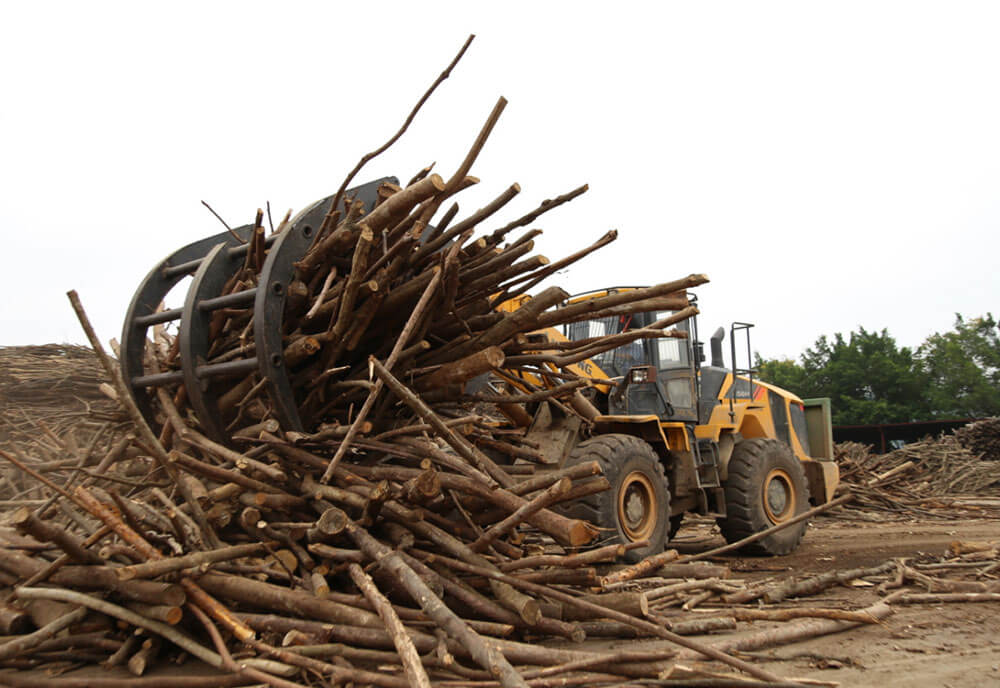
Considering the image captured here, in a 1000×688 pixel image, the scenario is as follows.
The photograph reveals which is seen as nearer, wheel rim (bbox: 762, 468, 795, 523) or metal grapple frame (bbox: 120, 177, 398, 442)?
metal grapple frame (bbox: 120, 177, 398, 442)

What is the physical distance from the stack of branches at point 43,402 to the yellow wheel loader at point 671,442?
4.24 m

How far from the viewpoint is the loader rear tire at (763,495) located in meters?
9.34

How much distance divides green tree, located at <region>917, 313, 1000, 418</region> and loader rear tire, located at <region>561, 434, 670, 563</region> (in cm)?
4497

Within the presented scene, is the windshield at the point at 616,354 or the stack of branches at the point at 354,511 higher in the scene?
the windshield at the point at 616,354

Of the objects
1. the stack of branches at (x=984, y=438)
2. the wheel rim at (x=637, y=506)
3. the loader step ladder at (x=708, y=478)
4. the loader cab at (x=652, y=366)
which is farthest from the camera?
the stack of branches at (x=984, y=438)

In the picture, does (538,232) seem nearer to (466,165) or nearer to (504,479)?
(466,165)

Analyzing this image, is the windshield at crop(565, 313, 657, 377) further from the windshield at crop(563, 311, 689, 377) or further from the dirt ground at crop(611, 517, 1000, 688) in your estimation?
the dirt ground at crop(611, 517, 1000, 688)

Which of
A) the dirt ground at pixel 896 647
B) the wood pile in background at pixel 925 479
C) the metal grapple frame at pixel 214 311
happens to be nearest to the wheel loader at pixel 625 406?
the metal grapple frame at pixel 214 311

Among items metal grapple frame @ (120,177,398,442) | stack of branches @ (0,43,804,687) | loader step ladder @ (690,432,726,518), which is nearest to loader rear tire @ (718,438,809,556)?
loader step ladder @ (690,432,726,518)

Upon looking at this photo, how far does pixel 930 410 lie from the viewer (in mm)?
49062

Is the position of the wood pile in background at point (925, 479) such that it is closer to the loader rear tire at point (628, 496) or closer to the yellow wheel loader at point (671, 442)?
the yellow wheel loader at point (671, 442)

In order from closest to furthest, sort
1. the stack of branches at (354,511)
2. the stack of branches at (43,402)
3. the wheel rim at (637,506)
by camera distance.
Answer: the stack of branches at (354,511)
the stack of branches at (43,402)
the wheel rim at (637,506)

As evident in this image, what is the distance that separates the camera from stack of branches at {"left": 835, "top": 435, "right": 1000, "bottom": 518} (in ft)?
48.1

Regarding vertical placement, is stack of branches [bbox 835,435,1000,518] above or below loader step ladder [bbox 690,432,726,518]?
below
